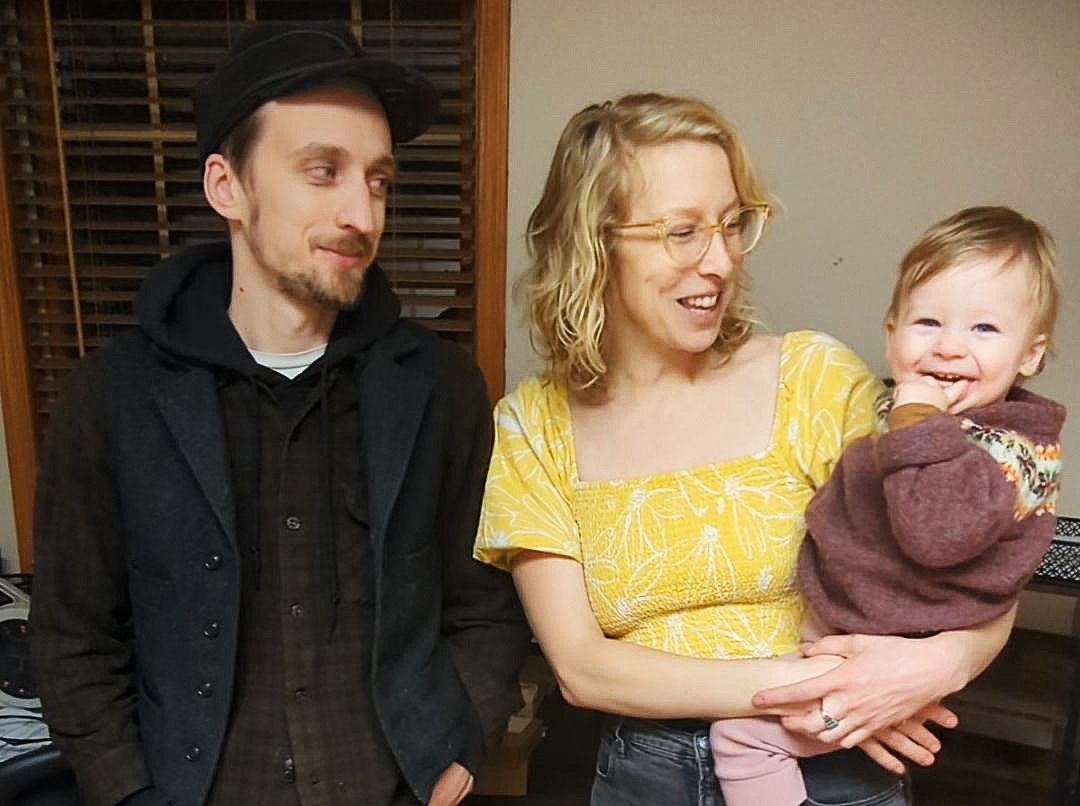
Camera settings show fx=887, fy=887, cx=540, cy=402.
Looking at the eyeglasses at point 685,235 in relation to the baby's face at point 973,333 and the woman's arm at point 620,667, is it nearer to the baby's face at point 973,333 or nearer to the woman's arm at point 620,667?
the baby's face at point 973,333

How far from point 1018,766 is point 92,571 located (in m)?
1.99

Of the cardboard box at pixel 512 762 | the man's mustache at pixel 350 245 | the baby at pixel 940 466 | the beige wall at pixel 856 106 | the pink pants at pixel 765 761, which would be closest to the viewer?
the baby at pixel 940 466

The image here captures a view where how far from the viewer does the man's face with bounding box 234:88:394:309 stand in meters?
1.21

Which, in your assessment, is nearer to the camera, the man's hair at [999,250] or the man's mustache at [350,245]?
the man's hair at [999,250]

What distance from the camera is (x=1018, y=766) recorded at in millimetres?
2035

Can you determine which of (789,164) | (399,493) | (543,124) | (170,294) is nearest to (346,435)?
(399,493)

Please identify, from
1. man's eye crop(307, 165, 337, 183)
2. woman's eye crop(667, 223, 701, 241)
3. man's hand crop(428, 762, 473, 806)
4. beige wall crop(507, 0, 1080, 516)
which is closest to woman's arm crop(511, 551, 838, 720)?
man's hand crop(428, 762, 473, 806)

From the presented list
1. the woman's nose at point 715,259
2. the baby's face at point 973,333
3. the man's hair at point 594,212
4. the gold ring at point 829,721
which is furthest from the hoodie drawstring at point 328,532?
the baby's face at point 973,333

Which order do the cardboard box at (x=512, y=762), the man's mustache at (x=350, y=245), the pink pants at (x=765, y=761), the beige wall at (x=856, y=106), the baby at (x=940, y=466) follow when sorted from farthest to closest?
1. the cardboard box at (x=512, y=762)
2. the beige wall at (x=856, y=106)
3. the man's mustache at (x=350, y=245)
4. the pink pants at (x=765, y=761)
5. the baby at (x=940, y=466)

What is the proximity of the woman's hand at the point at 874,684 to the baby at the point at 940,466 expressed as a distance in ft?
0.06

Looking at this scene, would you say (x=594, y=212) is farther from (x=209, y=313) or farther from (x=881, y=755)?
(x=881, y=755)

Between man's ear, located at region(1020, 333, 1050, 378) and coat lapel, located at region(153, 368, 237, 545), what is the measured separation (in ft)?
3.46

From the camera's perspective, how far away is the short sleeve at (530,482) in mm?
1255

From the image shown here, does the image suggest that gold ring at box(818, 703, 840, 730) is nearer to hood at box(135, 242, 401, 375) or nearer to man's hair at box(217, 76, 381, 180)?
hood at box(135, 242, 401, 375)
